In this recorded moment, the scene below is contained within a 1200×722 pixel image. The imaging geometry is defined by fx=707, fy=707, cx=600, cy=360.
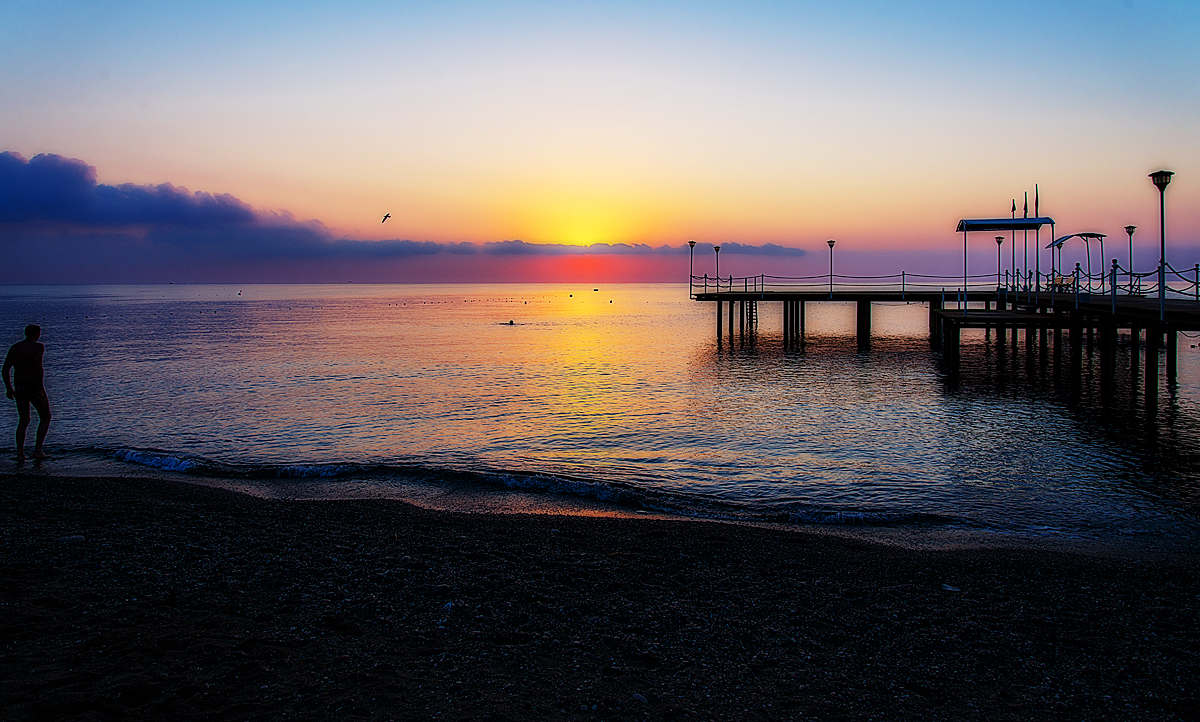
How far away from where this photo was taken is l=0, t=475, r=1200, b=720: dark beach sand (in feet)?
14.1

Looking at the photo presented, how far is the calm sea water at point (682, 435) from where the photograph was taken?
10.3 meters

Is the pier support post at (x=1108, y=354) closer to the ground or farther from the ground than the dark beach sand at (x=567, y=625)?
farther from the ground

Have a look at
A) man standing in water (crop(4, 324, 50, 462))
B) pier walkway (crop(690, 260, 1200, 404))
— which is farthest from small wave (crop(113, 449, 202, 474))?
pier walkway (crop(690, 260, 1200, 404))

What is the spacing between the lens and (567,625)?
5449 millimetres

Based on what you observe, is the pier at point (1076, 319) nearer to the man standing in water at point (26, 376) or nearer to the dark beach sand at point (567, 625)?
the dark beach sand at point (567, 625)

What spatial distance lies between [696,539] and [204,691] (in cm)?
503

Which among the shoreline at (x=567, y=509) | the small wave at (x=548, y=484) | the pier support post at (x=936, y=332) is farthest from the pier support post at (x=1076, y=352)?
the small wave at (x=548, y=484)

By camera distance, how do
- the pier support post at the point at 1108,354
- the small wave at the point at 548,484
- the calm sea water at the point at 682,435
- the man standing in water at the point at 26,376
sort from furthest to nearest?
the pier support post at the point at 1108,354 → the man standing in water at the point at 26,376 → the calm sea water at the point at 682,435 → the small wave at the point at 548,484

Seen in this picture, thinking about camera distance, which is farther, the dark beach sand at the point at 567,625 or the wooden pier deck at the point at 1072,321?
the wooden pier deck at the point at 1072,321

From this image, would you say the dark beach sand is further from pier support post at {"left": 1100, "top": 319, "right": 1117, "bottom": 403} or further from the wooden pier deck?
pier support post at {"left": 1100, "top": 319, "right": 1117, "bottom": 403}

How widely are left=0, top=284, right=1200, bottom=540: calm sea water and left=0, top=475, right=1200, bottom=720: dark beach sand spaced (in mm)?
2372

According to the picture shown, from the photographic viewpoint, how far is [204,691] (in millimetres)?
4258

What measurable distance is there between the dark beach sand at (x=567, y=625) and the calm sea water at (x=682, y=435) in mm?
2372

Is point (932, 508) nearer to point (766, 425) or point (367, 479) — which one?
point (766, 425)
